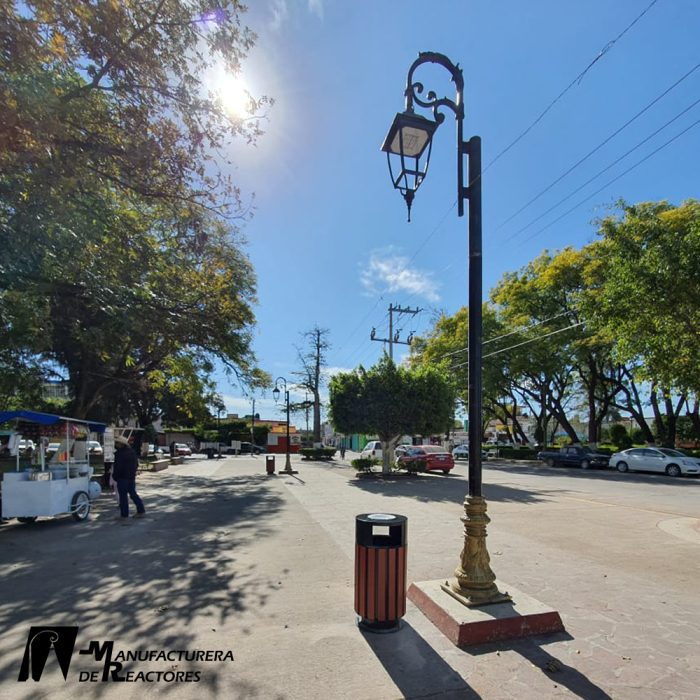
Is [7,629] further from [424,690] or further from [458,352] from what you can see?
[458,352]

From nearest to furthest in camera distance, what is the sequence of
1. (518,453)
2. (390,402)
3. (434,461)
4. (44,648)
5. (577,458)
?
(44,648) < (390,402) < (434,461) < (577,458) < (518,453)

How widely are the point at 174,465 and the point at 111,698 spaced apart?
3068 centimetres

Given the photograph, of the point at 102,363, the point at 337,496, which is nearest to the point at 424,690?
the point at 337,496

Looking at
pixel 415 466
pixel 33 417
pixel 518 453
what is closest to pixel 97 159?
pixel 33 417

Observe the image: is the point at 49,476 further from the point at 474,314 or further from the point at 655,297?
the point at 655,297

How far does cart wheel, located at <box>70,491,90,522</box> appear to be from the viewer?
10000 mm

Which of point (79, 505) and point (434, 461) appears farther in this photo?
point (434, 461)

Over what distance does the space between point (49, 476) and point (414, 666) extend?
8.49 meters

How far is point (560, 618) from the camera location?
4.43 meters

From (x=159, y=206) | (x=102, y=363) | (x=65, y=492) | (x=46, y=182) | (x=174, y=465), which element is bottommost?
(x=174, y=465)

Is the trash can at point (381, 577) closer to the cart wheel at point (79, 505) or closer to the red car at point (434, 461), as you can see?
the cart wheel at point (79, 505)

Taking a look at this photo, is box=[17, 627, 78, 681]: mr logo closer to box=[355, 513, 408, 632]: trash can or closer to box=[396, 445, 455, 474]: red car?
box=[355, 513, 408, 632]: trash can

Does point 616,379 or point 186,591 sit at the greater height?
point 616,379

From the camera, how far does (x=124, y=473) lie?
33.4 feet
